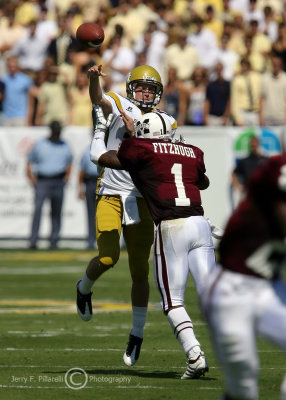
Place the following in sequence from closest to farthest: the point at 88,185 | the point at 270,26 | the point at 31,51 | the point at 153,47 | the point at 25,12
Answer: the point at 88,185 → the point at 153,47 → the point at 31,51 → the point at 270,26 → the point at 25,12

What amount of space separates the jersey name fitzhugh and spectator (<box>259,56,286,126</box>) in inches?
445

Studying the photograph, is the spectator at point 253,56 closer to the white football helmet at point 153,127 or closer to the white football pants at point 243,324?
the white football helmet at point 153,127

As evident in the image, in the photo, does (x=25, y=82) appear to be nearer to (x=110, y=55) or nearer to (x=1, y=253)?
(x=110, y=55)

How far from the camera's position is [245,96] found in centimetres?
1853

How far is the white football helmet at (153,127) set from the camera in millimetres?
7297

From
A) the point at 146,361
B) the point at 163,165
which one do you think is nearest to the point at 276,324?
the point at 163,165

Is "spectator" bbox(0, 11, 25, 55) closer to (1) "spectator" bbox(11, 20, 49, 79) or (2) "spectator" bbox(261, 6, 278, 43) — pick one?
(1) "spectator" bbox(11, 20, 49, 79)

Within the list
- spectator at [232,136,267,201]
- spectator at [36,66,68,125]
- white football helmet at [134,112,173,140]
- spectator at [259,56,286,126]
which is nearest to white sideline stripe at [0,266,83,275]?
spectator at [232,136,267,201]

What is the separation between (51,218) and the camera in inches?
702

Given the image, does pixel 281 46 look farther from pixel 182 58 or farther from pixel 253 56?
pixel 182 58

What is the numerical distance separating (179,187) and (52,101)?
11821 mm

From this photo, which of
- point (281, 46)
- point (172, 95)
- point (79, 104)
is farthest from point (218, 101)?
point (79, 104)

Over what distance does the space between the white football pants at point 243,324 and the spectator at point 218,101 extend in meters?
13.7

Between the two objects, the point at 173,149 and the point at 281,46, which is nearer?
the point at 173,149
